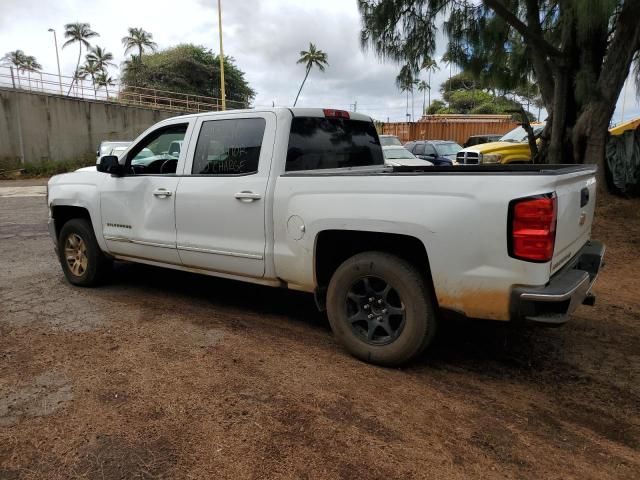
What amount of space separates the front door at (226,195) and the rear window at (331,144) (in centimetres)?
22

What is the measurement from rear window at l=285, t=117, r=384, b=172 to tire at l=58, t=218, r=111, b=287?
264 cm

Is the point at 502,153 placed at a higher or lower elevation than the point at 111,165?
higher

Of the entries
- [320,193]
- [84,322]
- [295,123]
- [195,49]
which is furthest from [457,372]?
[195,49]

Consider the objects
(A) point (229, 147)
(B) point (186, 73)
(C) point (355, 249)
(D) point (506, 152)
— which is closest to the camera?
(C) point (355, 249)

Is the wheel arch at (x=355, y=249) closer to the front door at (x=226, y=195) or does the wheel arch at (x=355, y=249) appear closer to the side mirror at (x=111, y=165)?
the front door at (x=226, y=195)

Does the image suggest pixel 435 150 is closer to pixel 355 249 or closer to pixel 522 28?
pixel 522 28

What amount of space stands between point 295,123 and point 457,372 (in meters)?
2.29

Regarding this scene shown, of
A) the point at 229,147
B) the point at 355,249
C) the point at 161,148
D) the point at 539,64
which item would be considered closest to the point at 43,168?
the point at 161,148

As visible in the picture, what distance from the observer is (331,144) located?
4.45m

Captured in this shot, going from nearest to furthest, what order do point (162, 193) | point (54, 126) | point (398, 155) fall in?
point (162, 193)
point (398, 155)
point (54, 126)

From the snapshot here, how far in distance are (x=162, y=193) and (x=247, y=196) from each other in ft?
3.46

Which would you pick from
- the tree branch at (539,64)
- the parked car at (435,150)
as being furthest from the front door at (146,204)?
the parked car at (435,150)

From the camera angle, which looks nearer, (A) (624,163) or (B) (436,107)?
(A) (624,163)

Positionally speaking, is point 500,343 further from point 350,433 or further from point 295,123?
point 295,123
